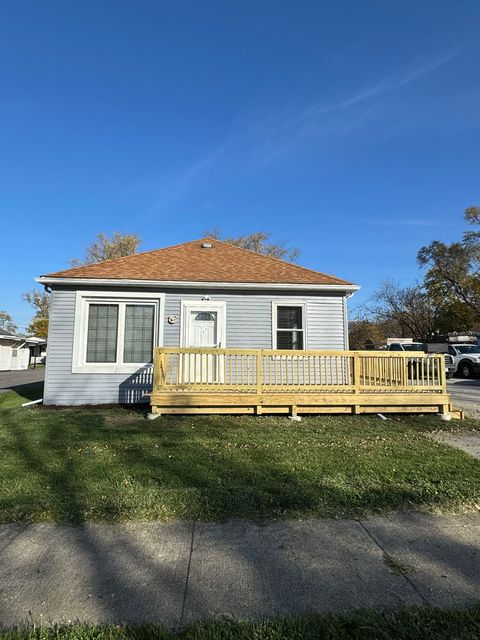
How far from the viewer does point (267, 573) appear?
2.76m

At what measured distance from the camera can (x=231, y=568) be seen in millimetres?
2824

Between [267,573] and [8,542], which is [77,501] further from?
[267,573]

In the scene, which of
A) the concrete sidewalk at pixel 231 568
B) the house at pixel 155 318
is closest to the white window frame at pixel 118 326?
the house at pixel 155 318

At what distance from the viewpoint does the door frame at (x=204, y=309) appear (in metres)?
10.3

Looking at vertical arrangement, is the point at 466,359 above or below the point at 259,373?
above

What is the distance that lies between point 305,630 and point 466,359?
21897 millimetres

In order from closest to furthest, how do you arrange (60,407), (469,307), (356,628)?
1. (356,628)
2. (60,407)
3. (469,307)

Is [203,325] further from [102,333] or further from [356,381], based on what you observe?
[356,381]

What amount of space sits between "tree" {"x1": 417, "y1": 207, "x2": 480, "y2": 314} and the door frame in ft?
103

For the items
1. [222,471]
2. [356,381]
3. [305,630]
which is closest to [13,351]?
[356,381]

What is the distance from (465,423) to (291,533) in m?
6.28

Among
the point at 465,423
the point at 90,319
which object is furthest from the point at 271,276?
the point at 465,423

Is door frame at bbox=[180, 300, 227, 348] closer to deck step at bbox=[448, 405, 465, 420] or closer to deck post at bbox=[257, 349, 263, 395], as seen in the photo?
deck post at bbox=[257, 349, 263, 395]

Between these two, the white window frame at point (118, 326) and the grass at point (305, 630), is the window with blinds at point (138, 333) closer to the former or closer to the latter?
the white window frame at point (118, 326)
